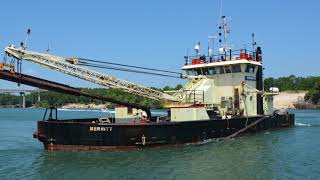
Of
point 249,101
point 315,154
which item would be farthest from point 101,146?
point 249,101

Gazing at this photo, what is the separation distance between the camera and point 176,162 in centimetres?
2086

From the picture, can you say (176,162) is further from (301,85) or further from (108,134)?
(301,85)

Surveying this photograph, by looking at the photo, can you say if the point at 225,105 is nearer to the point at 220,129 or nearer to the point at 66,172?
the point at 220,129

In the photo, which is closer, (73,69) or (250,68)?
(73,69)

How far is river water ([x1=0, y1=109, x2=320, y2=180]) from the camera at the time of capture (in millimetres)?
18266

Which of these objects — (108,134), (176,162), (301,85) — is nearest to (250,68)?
(108,134)

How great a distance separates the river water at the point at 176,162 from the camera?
18.3 metres

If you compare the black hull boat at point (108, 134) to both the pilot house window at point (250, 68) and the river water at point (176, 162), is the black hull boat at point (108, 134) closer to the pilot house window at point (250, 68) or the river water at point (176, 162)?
the river water at point (176, 162)

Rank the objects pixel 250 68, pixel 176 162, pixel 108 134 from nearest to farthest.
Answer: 1. pixel 176 162
2. pixel 108 134
3. pixel 250 68

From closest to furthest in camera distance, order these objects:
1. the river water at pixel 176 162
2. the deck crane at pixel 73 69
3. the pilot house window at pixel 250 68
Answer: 1. the river water at pixel 176 162
2. the deck crane at pixel 73 69
3. the pilot house window at pixel 250 68

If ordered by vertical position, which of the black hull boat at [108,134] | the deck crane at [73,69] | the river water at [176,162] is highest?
the deck crane at [73,69]

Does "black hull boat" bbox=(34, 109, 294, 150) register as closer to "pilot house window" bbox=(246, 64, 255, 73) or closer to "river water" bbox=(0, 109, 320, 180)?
"river water" bbox=(0, 109, 320, 180)

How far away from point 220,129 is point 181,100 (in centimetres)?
327

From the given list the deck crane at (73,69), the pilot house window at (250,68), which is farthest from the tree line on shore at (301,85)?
the deck crane at (73,69)
